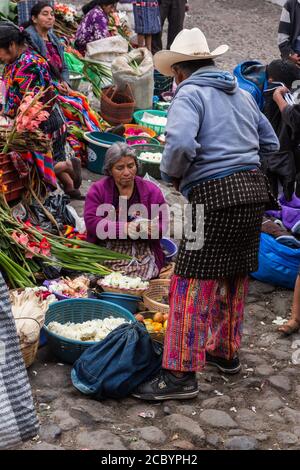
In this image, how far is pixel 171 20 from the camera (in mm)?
13547

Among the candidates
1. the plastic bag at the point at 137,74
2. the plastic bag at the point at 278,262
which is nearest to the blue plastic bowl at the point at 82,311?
the plastic bag at the point at 278,262

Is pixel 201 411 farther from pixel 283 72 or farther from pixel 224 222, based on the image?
pixel 283 72

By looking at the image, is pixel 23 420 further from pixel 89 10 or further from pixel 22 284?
pixel 89 10

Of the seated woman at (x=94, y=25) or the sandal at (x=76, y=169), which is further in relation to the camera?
the seated woman at (x=94, y=25)

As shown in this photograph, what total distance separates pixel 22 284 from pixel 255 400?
188cm

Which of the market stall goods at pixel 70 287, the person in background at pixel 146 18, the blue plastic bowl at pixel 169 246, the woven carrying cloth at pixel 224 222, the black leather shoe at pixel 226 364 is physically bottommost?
the person in background at pixel 146 18

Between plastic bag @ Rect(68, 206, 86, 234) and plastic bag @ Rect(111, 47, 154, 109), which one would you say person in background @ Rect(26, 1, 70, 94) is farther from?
plastic bag @ Rect(68, 206, 86, 234)

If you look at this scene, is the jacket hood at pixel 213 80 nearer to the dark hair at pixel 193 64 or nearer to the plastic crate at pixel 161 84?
the dark hair at pixel 193 64

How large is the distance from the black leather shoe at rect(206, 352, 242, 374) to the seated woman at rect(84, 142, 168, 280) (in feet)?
3.96

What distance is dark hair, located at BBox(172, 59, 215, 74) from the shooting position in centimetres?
450

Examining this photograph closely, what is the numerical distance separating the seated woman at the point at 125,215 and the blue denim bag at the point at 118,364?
1.40 metres

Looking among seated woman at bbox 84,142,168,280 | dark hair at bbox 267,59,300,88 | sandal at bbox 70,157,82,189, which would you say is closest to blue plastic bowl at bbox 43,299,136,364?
seated woman at bbox 84,142,168,280

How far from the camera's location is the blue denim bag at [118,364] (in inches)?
178

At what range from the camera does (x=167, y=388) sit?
4.62 meters
